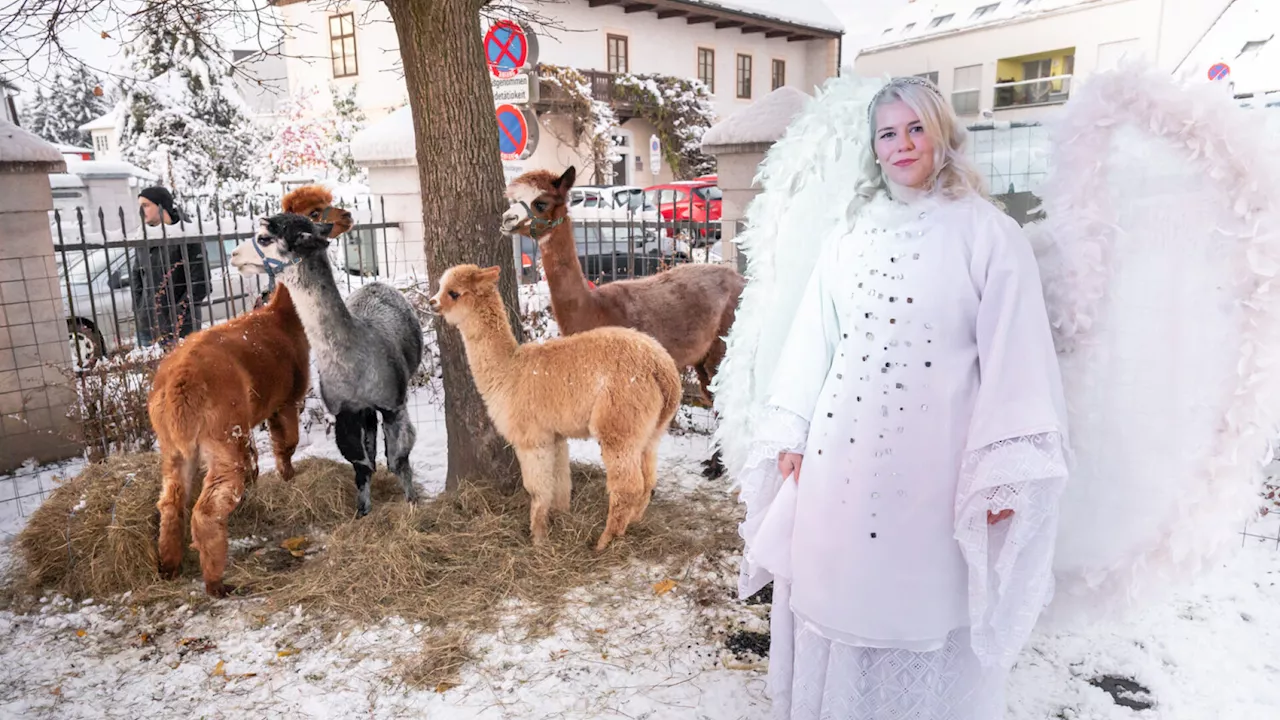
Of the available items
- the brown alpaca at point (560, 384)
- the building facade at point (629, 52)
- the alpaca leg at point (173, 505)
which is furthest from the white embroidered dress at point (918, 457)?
the building facade at point (629, 52)

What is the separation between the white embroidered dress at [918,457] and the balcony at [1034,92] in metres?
0.73

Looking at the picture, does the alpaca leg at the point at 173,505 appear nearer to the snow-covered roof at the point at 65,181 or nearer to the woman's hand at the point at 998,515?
the woman's hand at the point at 998,515

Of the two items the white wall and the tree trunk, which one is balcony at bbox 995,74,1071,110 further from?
the white wall

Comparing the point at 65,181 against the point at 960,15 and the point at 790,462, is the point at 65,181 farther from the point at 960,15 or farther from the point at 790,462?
the point at 790,462

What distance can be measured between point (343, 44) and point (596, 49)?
7.29 metres

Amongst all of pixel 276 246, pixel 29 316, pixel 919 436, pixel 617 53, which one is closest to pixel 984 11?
pixel 919 436

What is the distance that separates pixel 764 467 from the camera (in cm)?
231

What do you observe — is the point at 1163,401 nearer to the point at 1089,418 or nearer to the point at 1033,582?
the point at 1089,418

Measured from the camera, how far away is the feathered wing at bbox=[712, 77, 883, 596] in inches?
90.8

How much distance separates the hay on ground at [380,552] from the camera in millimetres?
3453

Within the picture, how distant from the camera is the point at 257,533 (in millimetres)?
4180

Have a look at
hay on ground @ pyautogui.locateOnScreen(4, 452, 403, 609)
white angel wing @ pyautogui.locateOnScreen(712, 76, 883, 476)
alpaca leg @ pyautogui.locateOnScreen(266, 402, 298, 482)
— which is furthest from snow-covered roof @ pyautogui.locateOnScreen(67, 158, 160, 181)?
white angel wing @ pyautogui.locateOnScreen(712, 76, 883, 476)

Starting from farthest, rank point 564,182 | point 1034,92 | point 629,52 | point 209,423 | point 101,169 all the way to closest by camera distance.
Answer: point 629,52, point 101,169, point 564,182, point 209,423, point 1034,92

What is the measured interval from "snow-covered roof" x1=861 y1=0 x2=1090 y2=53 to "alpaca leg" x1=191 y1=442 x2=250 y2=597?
3.66 metres
